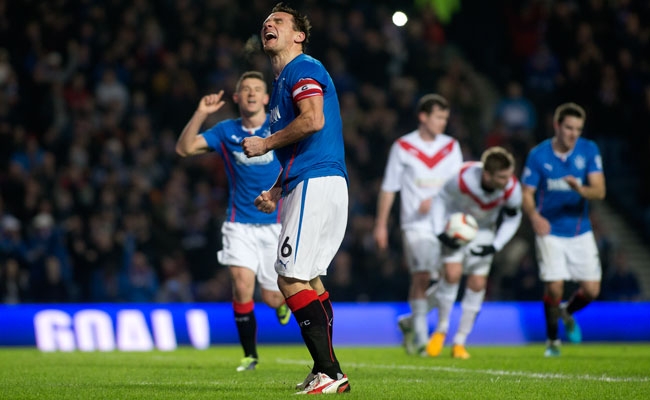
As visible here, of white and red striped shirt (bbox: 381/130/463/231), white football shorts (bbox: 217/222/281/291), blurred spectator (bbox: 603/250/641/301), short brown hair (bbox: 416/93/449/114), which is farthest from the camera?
blurred spectator (bbox: 603/250/641/301)

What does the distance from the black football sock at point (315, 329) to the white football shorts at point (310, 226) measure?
14 centimetres

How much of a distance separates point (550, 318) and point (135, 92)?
9287 millimetres

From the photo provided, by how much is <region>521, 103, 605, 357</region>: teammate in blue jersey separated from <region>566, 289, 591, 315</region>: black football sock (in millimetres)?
73

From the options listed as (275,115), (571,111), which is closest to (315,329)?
(275,115)

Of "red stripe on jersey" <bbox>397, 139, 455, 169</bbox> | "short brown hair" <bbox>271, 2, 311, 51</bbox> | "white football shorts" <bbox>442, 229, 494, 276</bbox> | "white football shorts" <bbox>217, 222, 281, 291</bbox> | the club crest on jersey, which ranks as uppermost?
"short brown hair" <bbox>271, 2, 311, 51</bbox>

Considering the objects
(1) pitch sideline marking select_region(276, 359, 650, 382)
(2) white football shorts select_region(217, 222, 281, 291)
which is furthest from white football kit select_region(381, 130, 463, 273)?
(2) white football shorts select_region(217, 222, 281, 291)

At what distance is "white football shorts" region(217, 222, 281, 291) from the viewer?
32.4 ft

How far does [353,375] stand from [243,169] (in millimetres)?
2373

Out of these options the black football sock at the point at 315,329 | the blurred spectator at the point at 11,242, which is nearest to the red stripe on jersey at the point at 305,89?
the black football sock at the point at 315,329

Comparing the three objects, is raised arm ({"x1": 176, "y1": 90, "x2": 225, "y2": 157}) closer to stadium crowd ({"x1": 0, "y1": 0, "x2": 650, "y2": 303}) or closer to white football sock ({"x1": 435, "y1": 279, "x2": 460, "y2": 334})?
white football sock ({"x1": 435, "y1": 279, "x2": 460, "y2": 334})

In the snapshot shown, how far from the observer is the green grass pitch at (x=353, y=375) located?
6879 mm

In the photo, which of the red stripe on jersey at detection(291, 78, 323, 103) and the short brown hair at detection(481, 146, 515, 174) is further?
the short brown hair at detection(481, 146, 515, 174)

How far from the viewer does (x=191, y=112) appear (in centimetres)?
1853

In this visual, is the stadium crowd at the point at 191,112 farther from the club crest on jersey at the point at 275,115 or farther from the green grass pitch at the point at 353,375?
the club crest on jersey at the point at 275,115
